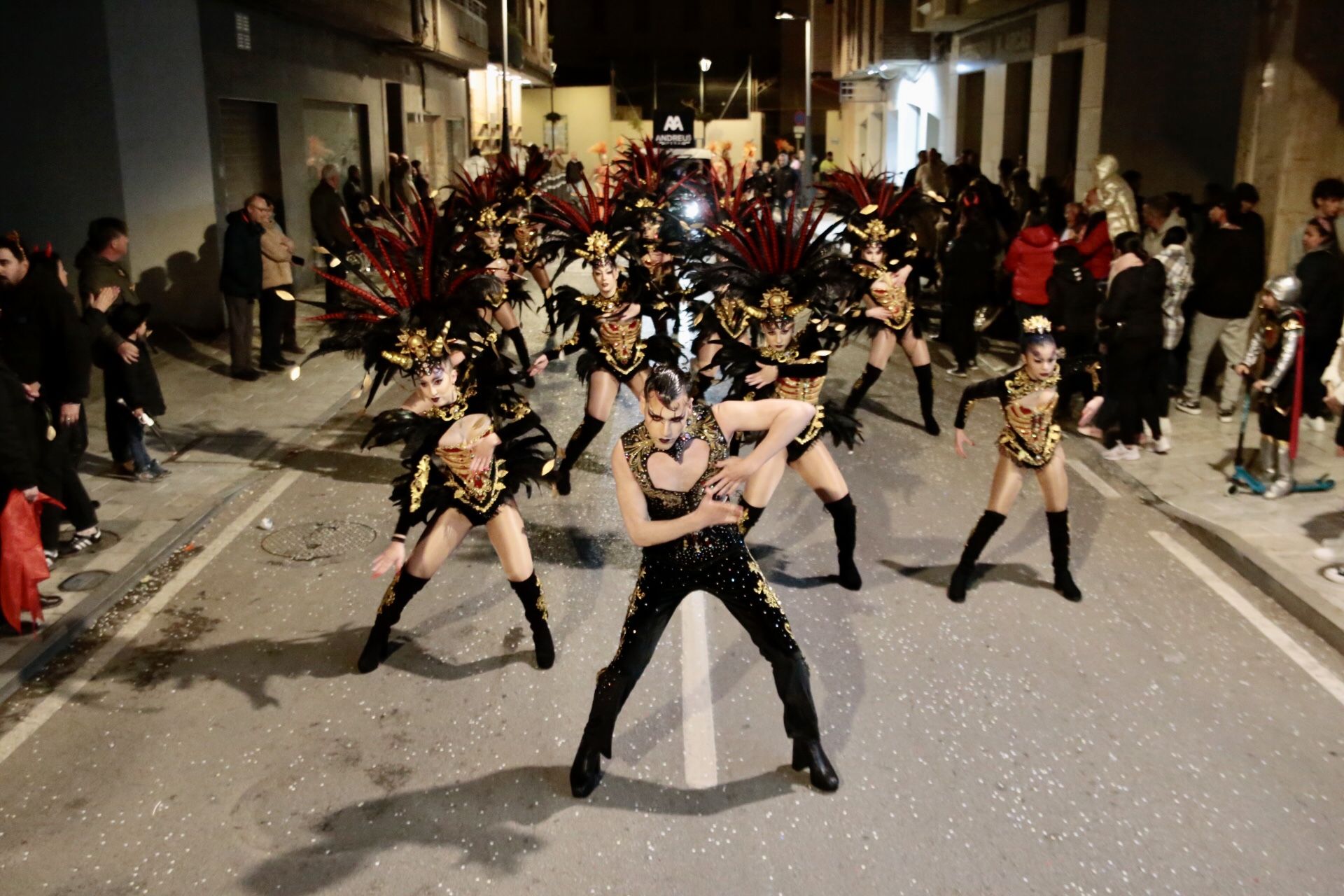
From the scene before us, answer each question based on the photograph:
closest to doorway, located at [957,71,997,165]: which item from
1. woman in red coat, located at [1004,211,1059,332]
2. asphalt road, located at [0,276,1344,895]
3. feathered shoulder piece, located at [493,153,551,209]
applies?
feathered shoulder piece, located at [493,153,551,209]

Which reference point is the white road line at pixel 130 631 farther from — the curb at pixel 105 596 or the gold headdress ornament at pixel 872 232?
the gold headdress ornament at pixel 872 232

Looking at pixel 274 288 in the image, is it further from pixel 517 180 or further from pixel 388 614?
pixel 388 614

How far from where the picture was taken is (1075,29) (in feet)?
67.7

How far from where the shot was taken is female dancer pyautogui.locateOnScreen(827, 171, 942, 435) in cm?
1039

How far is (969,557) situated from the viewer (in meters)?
7.26

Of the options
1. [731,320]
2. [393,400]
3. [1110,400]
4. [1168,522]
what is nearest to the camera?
[731,320]

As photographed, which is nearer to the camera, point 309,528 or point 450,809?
point 450,809

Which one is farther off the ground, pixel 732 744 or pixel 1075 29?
pixel 1075 29

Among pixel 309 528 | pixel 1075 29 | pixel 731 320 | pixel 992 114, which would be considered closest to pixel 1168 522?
pixel 731 320

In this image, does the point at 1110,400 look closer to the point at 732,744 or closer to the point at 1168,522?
the point at 1168,522

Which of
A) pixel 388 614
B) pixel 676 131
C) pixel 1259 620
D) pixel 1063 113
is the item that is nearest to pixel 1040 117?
pixel 1063 113

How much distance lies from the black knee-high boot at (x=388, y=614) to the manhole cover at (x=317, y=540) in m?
1.91

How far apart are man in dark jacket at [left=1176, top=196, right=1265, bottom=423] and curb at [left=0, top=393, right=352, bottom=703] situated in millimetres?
8470

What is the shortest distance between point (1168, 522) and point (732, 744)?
15.1ft
